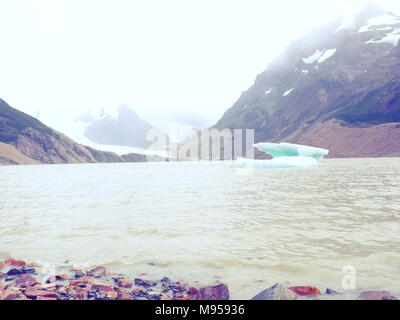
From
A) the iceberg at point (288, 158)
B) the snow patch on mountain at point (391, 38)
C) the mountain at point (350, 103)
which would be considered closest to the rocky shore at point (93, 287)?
the iceberg at point (288, 158)

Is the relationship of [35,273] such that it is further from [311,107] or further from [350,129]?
[311,107]

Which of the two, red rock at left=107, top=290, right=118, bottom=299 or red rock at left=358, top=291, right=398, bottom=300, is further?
red rock at left=107, top=290, right=118, bottom=299

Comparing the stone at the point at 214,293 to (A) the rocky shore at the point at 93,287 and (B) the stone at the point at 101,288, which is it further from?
(B) the stone at the point at 101,288

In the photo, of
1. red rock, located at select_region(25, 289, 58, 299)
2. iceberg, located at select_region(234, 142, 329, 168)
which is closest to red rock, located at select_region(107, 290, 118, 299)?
red rock, located at select_region(25, 289, 58, 299)

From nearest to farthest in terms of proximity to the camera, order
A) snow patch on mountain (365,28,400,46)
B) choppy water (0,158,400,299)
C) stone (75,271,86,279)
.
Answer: stone (75,271,86,279), choppy water (0,158,400,299), snow patch on mountain (365,28,400,46)

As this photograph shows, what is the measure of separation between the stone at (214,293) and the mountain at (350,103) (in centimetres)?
10366

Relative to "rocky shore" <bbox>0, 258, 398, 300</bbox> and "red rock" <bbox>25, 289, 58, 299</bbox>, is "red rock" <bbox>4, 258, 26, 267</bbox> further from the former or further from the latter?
"red rock" <bbox>25, 289, 58, 299</bbox>

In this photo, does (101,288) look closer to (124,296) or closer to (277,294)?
(124,296)

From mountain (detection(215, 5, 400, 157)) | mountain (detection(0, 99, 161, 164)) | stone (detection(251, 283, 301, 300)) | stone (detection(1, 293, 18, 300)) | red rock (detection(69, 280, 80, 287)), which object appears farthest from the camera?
mountain (detection(0, 99, 161, 164))

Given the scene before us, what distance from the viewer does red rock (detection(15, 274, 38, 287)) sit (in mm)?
6067

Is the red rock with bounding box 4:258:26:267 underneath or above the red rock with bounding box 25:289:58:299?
underneath

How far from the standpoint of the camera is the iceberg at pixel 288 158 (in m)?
54.4

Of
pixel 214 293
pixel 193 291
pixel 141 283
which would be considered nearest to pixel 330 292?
pixel 214 293
